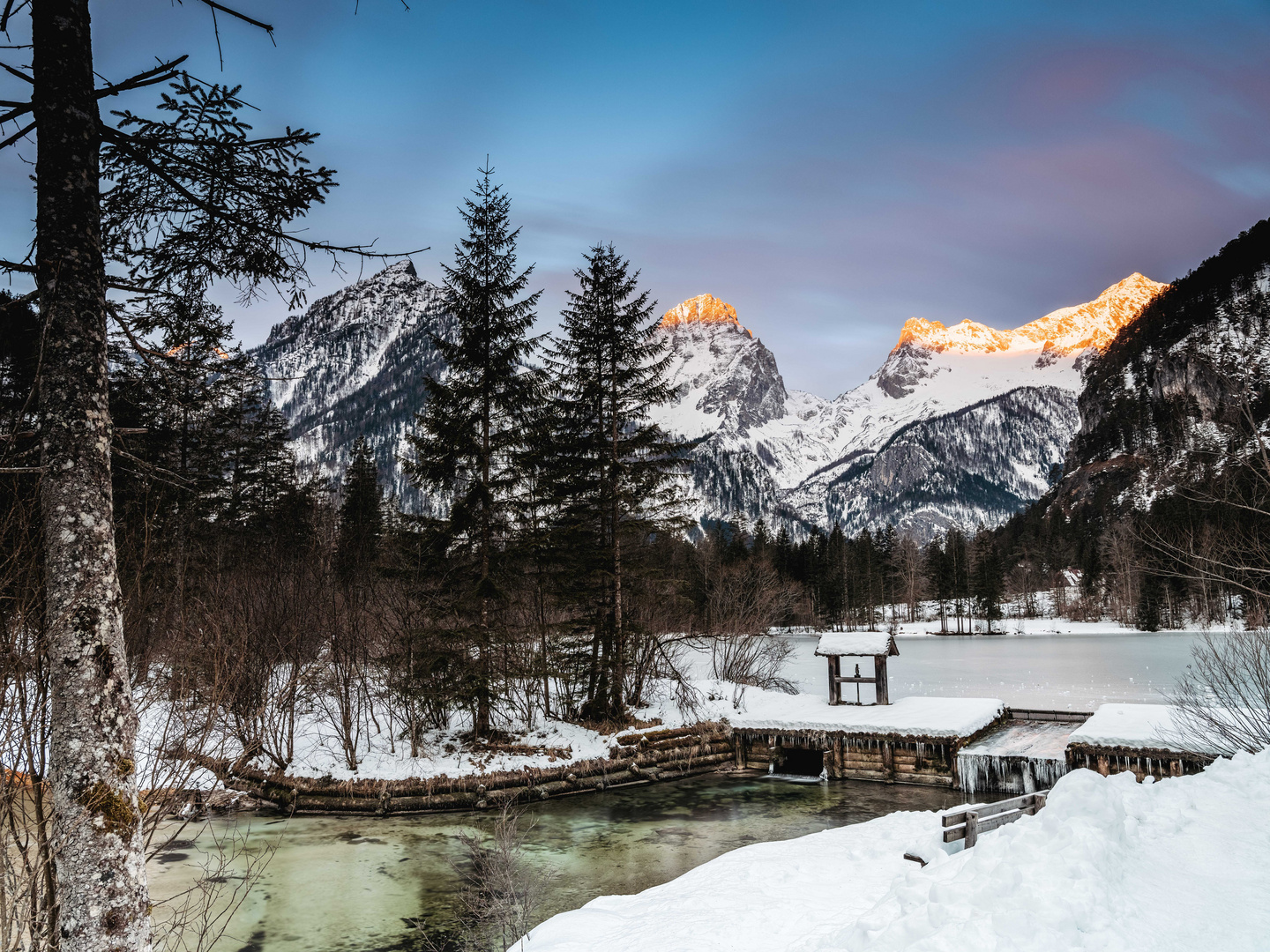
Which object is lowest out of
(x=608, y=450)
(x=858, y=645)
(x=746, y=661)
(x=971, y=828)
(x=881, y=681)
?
(x=746, y=661)

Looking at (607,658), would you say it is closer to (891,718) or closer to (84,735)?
(891,718)

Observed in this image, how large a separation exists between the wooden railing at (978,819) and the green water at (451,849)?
21.2ft

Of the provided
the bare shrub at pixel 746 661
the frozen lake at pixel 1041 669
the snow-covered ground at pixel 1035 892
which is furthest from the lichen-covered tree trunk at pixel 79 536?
the frozen lake at pixel 1041 669

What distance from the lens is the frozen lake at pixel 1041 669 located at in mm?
34763

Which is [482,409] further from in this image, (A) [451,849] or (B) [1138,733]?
(B) [1138,733]

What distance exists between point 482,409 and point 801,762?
A: 16.4 meters

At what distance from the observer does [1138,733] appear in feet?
60.8

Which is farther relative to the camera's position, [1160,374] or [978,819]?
[1160,374]

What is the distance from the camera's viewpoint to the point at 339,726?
22266mm

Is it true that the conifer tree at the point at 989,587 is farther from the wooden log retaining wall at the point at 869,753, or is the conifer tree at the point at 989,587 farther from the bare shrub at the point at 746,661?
the wooden log retaining wall at the point at 869,753

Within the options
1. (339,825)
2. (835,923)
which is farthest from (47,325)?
(339,825)

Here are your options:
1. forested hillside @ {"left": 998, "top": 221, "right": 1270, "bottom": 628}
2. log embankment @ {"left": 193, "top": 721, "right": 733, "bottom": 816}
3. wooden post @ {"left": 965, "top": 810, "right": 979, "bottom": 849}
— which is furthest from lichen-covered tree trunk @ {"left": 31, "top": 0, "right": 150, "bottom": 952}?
forested hillside @ {"left": 998, "top": 221, "right": 1270, "bottom": 628}

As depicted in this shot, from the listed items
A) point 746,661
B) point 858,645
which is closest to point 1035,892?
point 858,645

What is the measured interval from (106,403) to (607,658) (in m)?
21.1
